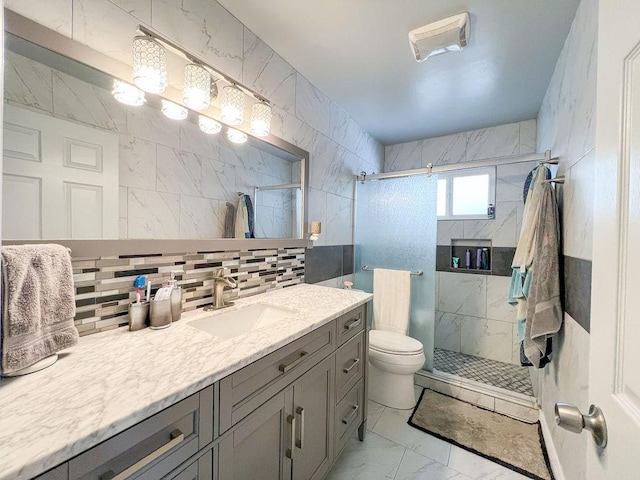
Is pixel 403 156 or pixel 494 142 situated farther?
pixel 403 156

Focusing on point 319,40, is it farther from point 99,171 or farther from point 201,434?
point 201,434

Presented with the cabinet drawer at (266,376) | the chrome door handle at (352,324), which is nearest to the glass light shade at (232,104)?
the cabinet drawer at (266,376)

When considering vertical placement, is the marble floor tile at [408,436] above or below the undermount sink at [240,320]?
below

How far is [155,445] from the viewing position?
24.0 inches

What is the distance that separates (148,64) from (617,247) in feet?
4.69

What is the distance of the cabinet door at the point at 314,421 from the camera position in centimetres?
105

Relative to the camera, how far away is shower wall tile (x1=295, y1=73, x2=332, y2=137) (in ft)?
6.24

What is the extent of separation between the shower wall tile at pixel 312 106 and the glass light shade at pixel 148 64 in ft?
3.25

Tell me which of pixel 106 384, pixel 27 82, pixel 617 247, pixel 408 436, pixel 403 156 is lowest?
pixel 408 436

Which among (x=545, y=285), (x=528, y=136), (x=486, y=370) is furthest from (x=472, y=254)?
(x=545, y=285)

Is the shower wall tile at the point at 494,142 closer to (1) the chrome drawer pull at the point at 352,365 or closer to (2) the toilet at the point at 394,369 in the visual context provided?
(2) the toilet at the point at 394,369

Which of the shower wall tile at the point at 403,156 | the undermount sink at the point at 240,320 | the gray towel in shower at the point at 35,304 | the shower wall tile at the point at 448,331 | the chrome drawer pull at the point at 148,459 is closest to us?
the chrome drawer pull at the point at 148,459

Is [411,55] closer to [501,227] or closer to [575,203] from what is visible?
[575,203]

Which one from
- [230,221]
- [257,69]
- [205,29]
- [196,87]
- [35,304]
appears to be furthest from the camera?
[257,69]
